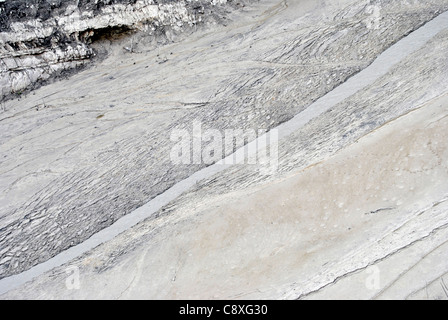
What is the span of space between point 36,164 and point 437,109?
5.30 m

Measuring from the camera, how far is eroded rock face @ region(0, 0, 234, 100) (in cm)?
740

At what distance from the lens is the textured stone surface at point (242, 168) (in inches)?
167

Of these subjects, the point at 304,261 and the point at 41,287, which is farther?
the point at 41,287

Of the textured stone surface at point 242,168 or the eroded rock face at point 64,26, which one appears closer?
the textured stone surface at point 242,168

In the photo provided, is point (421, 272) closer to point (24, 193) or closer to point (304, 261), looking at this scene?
point (304, 261)

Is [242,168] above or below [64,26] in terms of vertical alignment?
below

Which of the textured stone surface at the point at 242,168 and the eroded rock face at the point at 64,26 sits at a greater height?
the eroded rock face at the point at 64,26

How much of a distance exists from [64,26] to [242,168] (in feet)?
15.0

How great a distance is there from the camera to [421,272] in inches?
148

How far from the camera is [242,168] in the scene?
17.6 feet

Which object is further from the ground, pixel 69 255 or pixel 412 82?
pixel 412 82

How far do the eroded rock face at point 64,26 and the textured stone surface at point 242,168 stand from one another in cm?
37

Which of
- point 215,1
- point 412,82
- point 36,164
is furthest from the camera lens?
point 215,1

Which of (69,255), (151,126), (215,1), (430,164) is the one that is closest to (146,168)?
(151,126)
